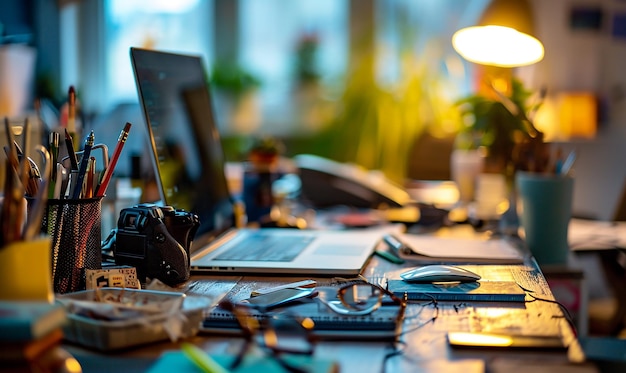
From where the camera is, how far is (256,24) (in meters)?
5.71

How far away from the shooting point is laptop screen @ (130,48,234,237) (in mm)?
1313

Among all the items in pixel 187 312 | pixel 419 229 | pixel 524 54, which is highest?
pixel 524 54

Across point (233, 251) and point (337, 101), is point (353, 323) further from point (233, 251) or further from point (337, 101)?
point (337, 101)

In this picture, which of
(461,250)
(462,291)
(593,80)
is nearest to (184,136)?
(461,250)

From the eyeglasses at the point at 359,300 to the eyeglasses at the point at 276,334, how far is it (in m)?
0.06

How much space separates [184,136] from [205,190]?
130 mm

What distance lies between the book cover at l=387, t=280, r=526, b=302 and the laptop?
5.3 inches

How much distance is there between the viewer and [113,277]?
1021 mm

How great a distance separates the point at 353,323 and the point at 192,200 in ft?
2.24

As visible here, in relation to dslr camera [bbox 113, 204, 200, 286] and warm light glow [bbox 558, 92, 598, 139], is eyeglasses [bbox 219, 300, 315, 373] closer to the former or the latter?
dslr camera [bbox 113, 204, 200, 286]

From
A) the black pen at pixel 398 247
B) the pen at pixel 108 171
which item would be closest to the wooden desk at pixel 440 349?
the pen at pixel 108 171

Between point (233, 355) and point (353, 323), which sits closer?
point (233, 355)

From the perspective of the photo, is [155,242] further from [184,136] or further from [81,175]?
[184,136]

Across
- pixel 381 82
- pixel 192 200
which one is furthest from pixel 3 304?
pixel 381 82
